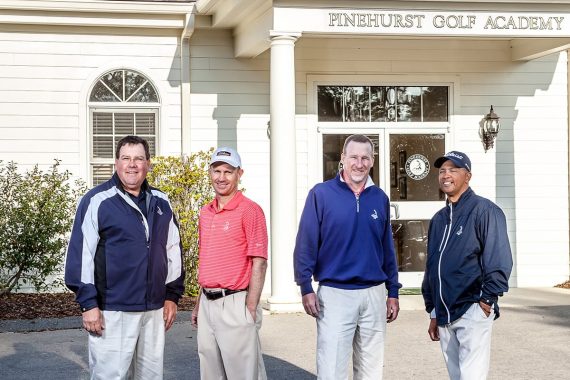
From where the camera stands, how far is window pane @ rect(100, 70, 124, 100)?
13164 millimetres

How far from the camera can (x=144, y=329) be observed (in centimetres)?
555

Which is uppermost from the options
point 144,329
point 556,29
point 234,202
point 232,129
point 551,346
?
point 556,29

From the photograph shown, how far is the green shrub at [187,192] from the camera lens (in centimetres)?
1235

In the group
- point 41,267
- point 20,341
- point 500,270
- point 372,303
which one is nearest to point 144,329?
point 372,303

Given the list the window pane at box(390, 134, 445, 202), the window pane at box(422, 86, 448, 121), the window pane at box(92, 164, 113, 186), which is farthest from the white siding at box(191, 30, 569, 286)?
the window pane at box(92, 164, 113, 186)

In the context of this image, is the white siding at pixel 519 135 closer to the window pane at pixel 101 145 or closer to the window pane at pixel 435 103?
the window pane at pixel 435 103

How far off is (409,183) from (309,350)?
5.31 m

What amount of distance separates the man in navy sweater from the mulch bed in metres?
5.76

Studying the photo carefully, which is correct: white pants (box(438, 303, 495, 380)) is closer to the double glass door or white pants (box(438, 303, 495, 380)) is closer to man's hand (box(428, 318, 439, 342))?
man's hand (box(428, 318, 439, 342))

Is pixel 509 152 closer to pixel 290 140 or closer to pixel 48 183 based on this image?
pixel 290 140

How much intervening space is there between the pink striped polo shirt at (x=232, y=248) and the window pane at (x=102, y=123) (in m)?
7.75

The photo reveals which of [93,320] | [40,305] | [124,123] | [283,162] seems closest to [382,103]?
[283,162]

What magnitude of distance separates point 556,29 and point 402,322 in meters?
4.08

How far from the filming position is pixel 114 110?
1320 cm
